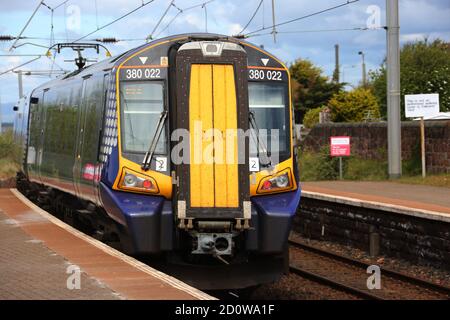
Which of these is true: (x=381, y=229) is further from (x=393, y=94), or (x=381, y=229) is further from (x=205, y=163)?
(x=393, y=94)

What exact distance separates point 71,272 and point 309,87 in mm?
51852

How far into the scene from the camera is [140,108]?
34.0ft

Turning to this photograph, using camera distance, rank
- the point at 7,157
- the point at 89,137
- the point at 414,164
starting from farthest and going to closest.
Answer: the point at 7,157, the point at 414,164, the point at 89,137

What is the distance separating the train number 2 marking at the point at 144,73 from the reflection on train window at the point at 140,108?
0.07 meters

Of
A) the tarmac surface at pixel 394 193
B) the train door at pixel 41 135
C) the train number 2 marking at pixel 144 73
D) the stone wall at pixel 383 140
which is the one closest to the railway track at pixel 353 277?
the tarmac surface at pixel 394 193

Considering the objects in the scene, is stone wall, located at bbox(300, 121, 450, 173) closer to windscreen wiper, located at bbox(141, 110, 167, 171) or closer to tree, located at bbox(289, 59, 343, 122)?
windscreen wiper, located at bbox(141, 110, 167, 171)

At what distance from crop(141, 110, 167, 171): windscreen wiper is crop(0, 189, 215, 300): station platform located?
3.80ft

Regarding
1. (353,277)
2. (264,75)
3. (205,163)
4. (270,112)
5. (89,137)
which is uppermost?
(264,75)

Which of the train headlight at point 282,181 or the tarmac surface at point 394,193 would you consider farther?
the tarmac surface at point 394,193

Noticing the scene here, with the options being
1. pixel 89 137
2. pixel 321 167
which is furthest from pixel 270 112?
pixel 321 167

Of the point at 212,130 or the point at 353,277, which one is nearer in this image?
the point at 212,130

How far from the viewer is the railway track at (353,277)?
11.9m

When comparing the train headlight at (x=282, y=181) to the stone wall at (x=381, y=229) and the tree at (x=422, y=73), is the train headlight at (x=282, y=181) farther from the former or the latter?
the tree at (x=422, y=73)

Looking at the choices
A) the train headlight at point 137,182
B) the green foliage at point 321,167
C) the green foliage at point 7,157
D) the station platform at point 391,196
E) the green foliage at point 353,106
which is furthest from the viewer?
the green foliage at point 353,106
